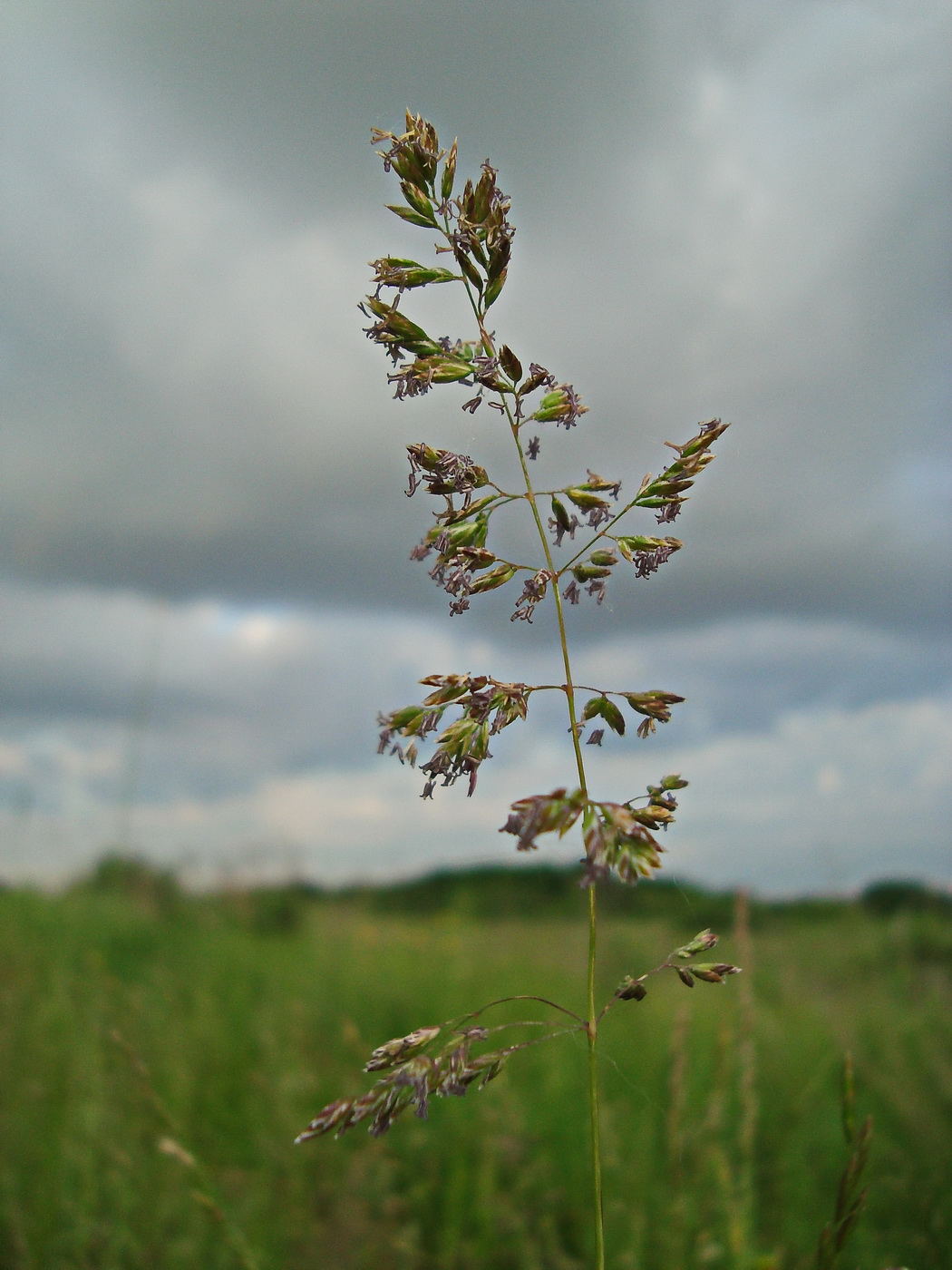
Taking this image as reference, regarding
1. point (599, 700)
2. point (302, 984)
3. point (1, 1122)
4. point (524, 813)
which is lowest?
point (1, 1122)

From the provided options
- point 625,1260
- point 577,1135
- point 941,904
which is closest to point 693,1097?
point 577,1135

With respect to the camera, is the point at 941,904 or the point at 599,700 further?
the point at 941,904

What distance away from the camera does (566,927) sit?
32.2 ft

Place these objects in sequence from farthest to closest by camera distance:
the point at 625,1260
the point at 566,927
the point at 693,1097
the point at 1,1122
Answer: the point at 566,927
the point at 693,1097
the point at 1,1122
the point at 625,1260

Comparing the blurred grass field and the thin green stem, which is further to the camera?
the blurred grass field

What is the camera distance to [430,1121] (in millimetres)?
3840

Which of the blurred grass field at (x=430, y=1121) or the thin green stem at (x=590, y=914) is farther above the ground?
the thin green stem at (x=590, y=914)

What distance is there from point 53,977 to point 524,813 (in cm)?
564

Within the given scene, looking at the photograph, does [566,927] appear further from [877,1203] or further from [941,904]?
[877,1203]

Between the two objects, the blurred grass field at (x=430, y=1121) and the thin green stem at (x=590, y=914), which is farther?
the blurred grass field at (x=430, y=1121)

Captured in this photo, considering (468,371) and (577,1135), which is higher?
(468,371)

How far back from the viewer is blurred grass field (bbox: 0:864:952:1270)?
2680 millimetres

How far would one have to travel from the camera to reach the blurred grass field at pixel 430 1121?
268cm

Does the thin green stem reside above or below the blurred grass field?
above
